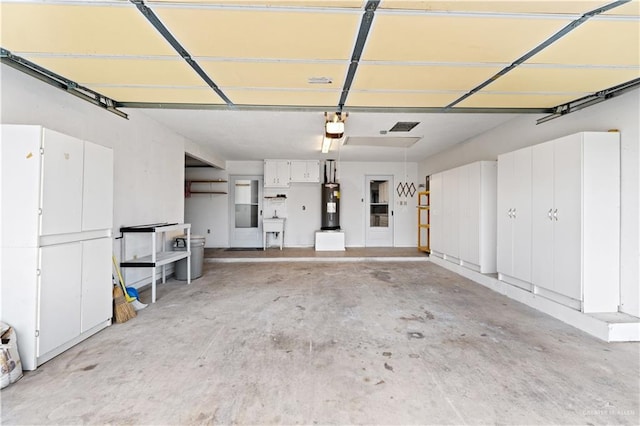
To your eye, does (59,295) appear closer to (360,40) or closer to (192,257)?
(192,257)

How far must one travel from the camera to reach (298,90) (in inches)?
115

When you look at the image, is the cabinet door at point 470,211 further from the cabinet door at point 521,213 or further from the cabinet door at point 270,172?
the cabinet door at point 270,172

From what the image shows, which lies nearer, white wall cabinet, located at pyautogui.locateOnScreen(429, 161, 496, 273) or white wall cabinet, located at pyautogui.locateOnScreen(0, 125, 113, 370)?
white wall cabinet, located at pyautogui.locateOnScreen(0, 125, 113, 370)

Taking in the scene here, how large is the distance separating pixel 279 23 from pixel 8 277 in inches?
105

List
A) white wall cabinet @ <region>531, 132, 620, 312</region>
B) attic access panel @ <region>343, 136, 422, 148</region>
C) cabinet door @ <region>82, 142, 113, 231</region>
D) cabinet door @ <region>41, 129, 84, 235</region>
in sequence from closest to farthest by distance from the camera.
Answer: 1. cabinet door @ <region>41, 129, 84, 235</region>
2. cabinet door @ <region>82, 142, 113, 231</region>
3. white wall cabinet @ <region>531, 132, 620, 312</region>
4. attic access panel @ <region>343, 136, 422, 148</region>

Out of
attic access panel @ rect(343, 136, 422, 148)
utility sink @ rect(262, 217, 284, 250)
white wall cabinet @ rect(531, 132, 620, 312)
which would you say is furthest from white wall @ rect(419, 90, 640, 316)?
utility sink @ rect(262, 217, 284, 250)

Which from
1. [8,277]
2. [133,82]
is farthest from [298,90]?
[8,277]

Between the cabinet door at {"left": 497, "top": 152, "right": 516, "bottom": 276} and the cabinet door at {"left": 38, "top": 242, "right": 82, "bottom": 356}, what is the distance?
16.4ft

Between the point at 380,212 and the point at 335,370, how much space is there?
640 cm

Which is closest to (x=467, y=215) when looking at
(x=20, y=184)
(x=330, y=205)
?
(x=330, y=205)

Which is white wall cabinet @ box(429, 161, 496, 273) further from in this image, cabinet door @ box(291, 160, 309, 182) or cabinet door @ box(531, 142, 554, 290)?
cabinet door @ box(291, 160, 309, 182)

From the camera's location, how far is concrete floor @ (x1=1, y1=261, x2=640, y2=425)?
5.49ft

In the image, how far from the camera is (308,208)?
8.02m

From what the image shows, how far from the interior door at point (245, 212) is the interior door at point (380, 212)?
10.6 feet
